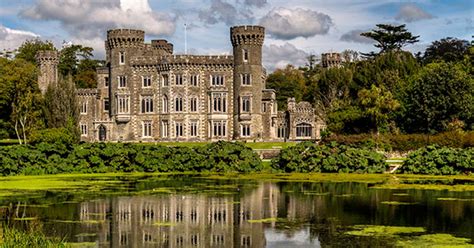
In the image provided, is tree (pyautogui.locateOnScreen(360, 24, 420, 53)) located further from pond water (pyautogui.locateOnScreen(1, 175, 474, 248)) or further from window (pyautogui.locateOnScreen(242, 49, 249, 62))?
pond water (pyautogui.locateOnScreen(1, 175, 474, 248))

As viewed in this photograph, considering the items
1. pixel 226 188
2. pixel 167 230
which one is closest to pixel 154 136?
pixel 226 188

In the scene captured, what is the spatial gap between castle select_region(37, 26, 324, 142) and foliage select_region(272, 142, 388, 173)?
30.4 metres

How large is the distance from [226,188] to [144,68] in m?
46.0

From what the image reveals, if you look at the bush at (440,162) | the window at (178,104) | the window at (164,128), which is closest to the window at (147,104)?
the window at (164,128)

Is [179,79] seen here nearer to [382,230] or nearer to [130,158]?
[130,158]

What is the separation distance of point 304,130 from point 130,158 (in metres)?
36.0

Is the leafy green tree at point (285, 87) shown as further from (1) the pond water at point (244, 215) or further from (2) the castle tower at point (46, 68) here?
(1) the pond water at point (244, 215)

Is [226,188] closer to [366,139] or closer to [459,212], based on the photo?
[459,212]

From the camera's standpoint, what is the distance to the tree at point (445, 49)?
88012mm

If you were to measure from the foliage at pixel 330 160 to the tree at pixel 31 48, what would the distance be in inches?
3006

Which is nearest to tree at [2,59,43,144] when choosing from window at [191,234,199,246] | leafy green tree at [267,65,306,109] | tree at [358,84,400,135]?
tree at [358,84,400,135]

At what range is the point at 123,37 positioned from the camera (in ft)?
249

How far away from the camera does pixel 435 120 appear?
54969 millimetres

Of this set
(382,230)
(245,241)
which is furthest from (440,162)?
(245,241)
